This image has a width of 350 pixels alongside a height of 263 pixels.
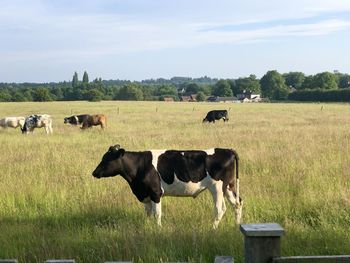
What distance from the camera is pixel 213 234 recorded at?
6273 millimetres

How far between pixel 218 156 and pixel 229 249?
249 cm

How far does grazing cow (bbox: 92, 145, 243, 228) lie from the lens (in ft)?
25.4

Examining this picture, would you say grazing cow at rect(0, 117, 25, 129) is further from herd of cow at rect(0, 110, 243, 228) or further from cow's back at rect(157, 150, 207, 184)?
cow's back at rect(157, 150, 207, 184)

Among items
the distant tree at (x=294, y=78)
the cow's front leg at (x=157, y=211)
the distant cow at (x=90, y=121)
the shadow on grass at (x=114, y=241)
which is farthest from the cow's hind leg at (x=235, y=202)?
the distant tree at (x=294, y=78)

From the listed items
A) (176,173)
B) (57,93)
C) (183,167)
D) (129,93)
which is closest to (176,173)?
(176,173)

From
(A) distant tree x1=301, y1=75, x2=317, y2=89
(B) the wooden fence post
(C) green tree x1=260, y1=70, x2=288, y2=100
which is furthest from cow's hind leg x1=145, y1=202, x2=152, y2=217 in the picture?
(A) distant tree x1=301, y1=75, x2=317, y2=89

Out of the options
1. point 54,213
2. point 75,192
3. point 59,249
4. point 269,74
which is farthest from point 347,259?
point 269,74

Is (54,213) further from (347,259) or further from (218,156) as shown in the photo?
(347,259)

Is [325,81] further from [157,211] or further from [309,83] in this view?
[157,211]

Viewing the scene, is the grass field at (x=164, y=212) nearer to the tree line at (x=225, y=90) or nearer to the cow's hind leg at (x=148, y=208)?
the cow's hind leg at (x=148, y=208)

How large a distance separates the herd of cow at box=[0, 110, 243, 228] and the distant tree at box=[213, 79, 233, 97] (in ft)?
513

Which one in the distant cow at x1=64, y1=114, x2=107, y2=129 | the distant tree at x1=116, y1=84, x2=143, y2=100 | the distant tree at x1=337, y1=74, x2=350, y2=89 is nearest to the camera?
the distant cow at x1=64, y1=114, x2=107, y2=129

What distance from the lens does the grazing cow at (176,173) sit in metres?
7.73

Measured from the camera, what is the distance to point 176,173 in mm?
7824
